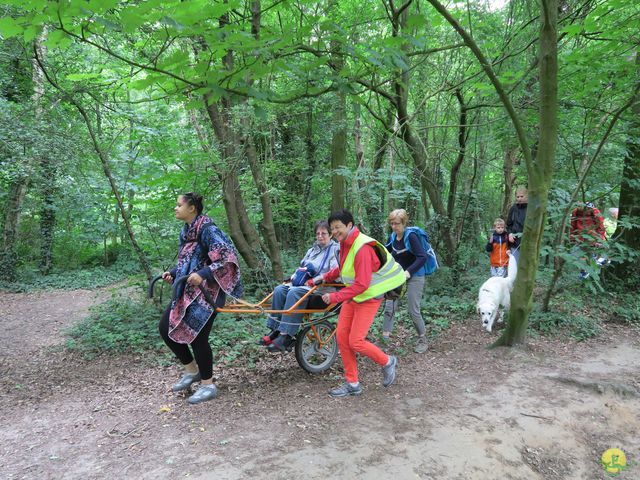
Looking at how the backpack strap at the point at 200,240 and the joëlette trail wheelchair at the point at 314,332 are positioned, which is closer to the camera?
the backpack strap at the point at 200,240

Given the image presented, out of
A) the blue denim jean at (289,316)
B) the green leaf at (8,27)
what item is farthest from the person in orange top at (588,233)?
the green leaf at (8,27)

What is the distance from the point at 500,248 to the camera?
7145mm

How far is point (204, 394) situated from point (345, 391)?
1.37 metres

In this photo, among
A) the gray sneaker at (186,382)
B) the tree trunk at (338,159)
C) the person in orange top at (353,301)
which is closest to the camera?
the person in orange top at (353,301)

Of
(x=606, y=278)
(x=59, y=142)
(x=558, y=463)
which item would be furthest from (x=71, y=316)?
(x=606, y=278)

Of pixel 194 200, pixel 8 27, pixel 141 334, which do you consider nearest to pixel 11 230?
pixel 141 334

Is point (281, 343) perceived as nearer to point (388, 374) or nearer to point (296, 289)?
point (296, 289)

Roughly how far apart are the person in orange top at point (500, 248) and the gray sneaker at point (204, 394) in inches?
198

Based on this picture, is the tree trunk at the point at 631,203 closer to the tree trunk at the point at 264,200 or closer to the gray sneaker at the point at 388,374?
the gray sneaker at the point at 388,374

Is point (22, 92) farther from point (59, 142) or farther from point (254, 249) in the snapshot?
point (254, 249)

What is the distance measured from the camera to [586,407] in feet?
13.1

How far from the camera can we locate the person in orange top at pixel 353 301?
12.8 feet

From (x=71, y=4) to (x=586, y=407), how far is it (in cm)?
509

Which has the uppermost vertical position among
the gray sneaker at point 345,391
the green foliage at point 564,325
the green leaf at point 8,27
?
the green leaf at point 8,27
